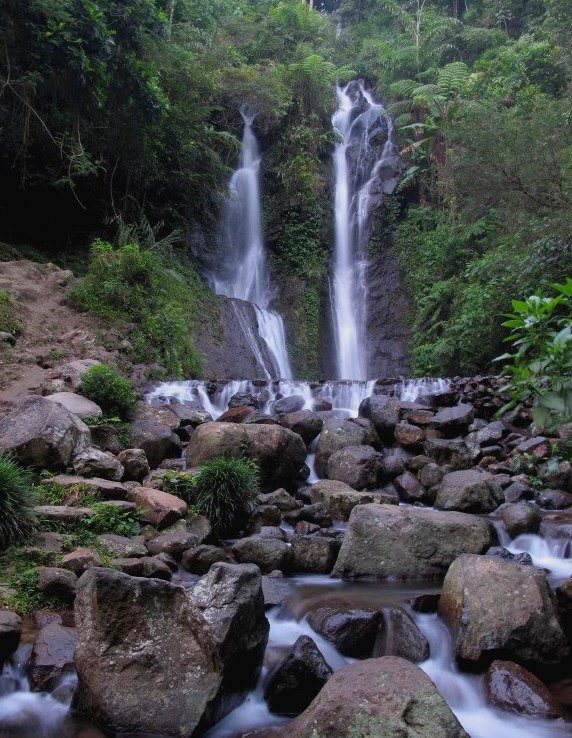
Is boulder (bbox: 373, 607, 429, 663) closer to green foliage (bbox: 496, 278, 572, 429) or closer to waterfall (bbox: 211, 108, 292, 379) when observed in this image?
green foliage (bbox: 496, 278, 572, 429)

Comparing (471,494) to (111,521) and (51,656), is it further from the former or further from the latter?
(51,656)

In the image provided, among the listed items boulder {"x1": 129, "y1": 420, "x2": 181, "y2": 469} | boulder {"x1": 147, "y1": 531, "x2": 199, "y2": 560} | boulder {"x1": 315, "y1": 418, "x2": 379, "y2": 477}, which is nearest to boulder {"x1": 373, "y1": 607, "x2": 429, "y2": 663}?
boulder {"x1": 147, "y1": 531, "x2": 199, "y2": 560}

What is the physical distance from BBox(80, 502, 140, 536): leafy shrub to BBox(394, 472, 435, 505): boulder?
13.3ft

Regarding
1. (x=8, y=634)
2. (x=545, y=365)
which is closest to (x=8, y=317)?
(x=8, y=634)

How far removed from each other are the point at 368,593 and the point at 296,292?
15242mm

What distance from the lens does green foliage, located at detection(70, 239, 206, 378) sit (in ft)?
42.5

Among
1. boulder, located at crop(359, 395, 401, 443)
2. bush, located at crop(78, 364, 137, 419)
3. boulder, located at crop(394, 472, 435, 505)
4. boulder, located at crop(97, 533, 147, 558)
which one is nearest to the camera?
boulder, located at crop(97, 533, 147, 558)

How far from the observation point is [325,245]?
69.6 ft

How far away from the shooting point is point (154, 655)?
3555mm

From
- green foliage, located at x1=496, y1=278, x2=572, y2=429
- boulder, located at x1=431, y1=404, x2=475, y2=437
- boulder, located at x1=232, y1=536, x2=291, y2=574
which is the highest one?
green foliage, located at x1=496, y1=278, x2=572, y2=429

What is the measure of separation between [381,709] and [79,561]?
3.17 metres

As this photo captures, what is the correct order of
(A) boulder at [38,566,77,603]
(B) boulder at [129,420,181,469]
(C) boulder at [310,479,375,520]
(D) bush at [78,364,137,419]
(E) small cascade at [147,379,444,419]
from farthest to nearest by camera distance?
(E) small cascade at [147,379,444,419]
(D) bush at [78,364,137,419]
(B) boulder at [129,420,181,469]
(C) boulder at [310,479,375,520]
(A) boulder at [38,566,77,603]

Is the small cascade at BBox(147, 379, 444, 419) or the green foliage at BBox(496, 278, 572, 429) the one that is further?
the small cascade at BBox(147, 379, 444, 419)

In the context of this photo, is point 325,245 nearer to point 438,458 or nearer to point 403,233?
point 403,233
